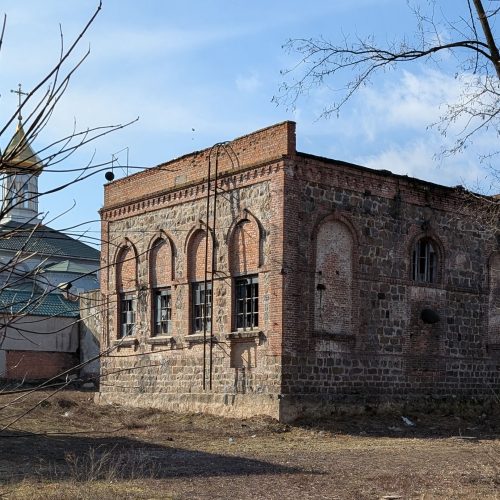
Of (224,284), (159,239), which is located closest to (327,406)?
(224,284)

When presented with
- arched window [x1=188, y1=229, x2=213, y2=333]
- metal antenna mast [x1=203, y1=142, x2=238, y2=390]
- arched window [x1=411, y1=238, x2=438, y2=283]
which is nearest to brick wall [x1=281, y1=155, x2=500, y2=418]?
arched window [x1=411, y1=238, x2=438, y2=283]

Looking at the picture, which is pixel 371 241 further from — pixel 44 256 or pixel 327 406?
pixel 44 256

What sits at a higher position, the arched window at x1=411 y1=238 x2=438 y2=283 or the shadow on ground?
the arched window at x1=411 y1=238 x2=438 y2=283

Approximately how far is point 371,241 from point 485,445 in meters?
6.79

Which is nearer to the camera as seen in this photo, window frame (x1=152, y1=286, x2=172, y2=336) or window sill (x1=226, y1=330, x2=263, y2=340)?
window sill (x1=226, y1=330, x2=263, y2=340)

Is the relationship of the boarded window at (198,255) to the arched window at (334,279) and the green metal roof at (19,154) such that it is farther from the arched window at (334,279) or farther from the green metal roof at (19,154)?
the green metal roof at (19,154)

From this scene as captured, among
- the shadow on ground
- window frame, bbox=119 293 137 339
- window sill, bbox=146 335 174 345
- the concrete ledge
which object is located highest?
window frame, bbox=119 293 137 339

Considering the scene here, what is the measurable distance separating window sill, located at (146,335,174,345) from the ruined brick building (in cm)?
5

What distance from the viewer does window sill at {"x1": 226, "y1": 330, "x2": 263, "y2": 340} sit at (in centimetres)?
2096

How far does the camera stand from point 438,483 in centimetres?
1200

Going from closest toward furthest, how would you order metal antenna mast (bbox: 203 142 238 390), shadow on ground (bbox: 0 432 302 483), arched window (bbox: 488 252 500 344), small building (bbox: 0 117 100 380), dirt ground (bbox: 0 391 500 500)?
small building (bbox: 0 117 100 380)
dirt ground (bbox: 0 391 500 500)
shadow on ground (bbox: 0 432 302 483)
metal antenna mast (bbox: 203 142 238 390)
arched window (bbox: 488 252 500 344)

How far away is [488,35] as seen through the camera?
9.49 metres

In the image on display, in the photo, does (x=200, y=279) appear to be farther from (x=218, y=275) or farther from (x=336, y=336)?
(x=336, y=336)

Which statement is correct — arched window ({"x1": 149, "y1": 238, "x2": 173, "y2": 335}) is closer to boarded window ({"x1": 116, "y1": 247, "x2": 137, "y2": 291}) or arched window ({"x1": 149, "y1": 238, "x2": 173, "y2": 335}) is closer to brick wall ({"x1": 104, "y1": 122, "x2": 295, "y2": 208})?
boarded window ({"x1": 116, "y1": 247, "x2": 137, "y2": 291})
